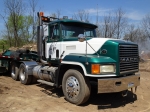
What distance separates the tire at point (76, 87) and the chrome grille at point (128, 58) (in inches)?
45.2

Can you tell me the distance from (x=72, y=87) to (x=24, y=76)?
3925 mm

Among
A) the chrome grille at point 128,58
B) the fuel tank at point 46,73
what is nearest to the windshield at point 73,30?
the fuel tank at point 46,73

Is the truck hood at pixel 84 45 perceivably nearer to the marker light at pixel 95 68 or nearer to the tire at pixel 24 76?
the marker light at pixel 95 68

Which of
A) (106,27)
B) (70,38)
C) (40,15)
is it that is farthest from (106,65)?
(106,27)

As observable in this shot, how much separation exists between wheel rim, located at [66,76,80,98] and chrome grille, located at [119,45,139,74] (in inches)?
54.9

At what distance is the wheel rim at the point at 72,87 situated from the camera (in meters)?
5.71

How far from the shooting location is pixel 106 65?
17.3ft

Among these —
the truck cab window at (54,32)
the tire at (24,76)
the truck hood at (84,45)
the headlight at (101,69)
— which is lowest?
the tire at (24,76)

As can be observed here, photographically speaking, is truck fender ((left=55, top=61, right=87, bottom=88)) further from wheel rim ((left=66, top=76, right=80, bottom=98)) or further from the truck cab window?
the truck cab window

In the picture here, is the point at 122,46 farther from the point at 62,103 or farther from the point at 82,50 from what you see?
the point at 62,103

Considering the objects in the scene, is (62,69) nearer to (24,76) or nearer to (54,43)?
(54,43)

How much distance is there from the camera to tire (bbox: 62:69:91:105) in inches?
216

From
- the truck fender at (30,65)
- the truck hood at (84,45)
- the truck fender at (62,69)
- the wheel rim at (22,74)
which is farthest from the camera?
→ the wheel rim at (22,74)

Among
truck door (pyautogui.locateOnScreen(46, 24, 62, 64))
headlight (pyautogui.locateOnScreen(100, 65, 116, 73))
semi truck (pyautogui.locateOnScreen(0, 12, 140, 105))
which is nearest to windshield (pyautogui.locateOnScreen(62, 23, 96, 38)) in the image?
semi truck (pyautogui.locateOnScreen(0, 12, 140, 105))
